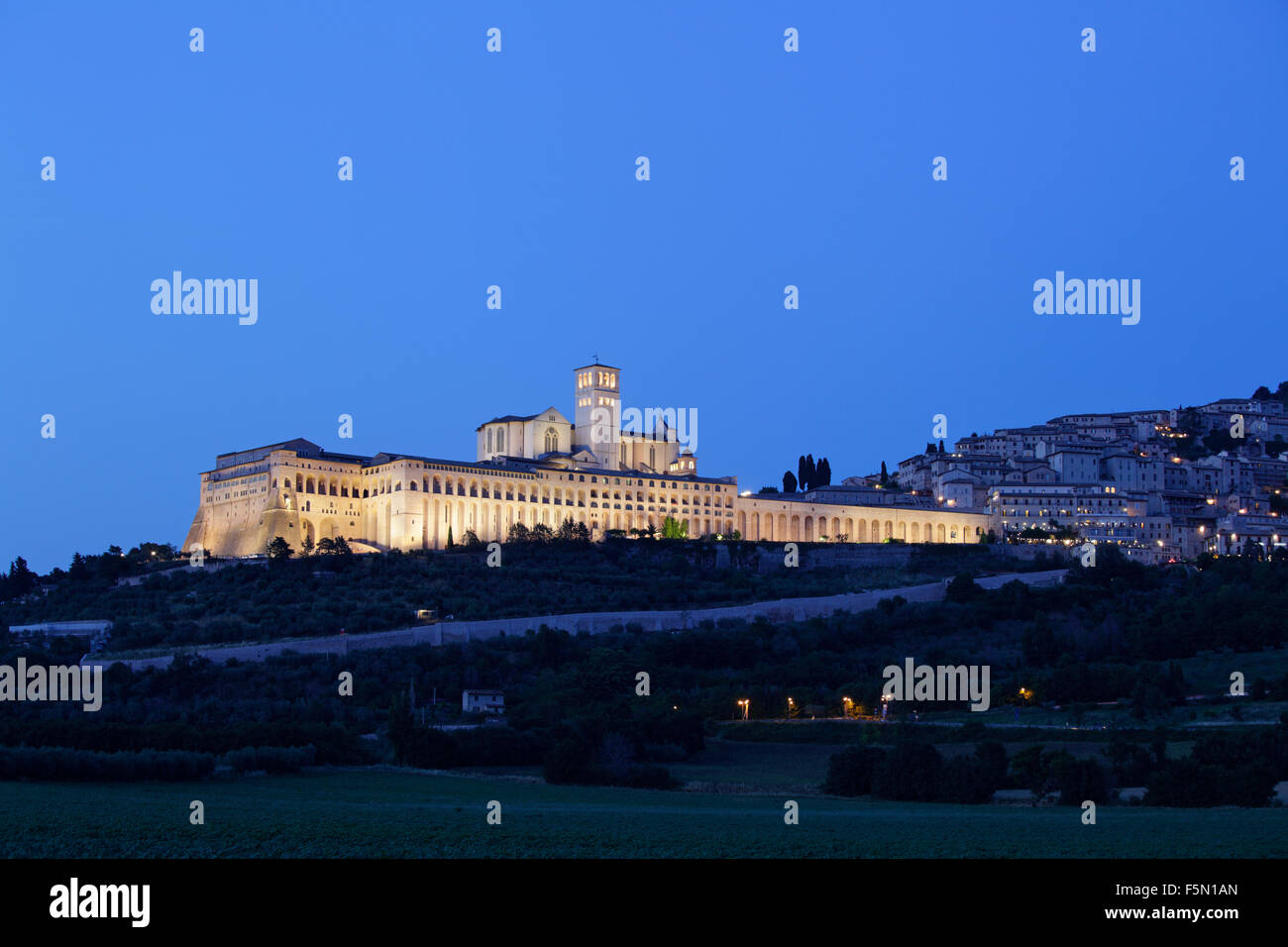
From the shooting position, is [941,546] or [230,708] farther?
[941,546]

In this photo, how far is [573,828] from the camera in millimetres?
16656

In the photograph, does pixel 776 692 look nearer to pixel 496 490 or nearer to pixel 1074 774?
pixel 1074 774

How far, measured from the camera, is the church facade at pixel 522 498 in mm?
67688

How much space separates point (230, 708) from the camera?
36656 mm

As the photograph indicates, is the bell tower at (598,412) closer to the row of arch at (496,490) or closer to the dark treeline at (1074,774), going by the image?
the row of arch at (496,490)

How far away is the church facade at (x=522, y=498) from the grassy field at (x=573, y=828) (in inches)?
1814

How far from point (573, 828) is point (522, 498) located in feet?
181

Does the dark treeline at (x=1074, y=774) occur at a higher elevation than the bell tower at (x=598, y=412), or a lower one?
lower

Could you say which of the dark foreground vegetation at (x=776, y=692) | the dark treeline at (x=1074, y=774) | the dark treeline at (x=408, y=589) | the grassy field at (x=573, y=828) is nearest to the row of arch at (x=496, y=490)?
the dark treeline at (x=408, y=589)

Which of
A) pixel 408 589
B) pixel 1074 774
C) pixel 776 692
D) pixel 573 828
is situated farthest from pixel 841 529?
pixel 573 828
